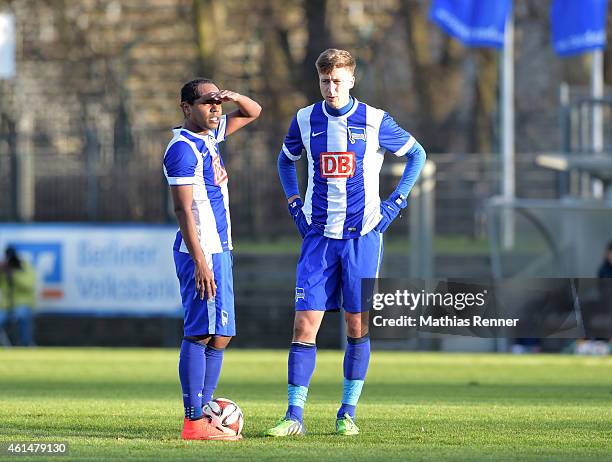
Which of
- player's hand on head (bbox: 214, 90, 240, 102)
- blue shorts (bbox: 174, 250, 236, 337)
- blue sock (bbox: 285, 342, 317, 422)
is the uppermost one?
player's hand on head (bbox: 214, 90, 240, 102)

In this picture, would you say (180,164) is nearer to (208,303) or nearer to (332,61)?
(208,303)

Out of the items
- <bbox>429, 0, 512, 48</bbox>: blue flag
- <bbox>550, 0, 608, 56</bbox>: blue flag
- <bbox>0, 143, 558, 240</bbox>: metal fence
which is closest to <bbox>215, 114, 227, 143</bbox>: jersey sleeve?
<bbox>0, 143, 558, 240</bbox>: metal fence

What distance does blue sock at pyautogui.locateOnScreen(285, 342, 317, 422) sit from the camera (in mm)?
8930

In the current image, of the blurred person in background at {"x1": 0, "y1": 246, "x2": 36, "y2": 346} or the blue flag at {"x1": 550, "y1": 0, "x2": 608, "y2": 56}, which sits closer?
the blurred person in background at {"x1": 0, "y1": 246, "x2": 36, "y2": 346}

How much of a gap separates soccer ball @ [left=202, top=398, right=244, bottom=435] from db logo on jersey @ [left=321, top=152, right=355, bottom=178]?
1487mm

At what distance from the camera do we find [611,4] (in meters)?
35.5

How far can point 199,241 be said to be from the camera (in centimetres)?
871

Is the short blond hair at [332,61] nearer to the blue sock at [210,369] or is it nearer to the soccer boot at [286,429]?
the blue sock at [210,369]

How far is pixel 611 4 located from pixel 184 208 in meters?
28.4

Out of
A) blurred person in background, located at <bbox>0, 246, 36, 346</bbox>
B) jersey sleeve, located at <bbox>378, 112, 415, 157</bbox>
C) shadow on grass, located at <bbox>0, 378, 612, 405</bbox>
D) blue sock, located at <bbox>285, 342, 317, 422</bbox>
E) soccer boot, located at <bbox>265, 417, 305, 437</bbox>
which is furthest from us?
blurred person in background, located at <bbox>0, 246, 36, 346</bbox>

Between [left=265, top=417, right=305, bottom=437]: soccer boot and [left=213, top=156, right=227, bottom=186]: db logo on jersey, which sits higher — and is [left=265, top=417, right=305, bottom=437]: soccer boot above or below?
below

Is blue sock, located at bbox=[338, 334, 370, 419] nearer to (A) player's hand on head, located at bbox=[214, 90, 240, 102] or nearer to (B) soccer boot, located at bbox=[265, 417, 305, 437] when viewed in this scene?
(B) soccer boot, located at bbox=[265, 417, 305, 437]

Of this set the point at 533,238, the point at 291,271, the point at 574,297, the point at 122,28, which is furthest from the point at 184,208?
the point at 122,28

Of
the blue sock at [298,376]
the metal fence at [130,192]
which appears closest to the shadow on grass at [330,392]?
the blue sock at [298,376]
